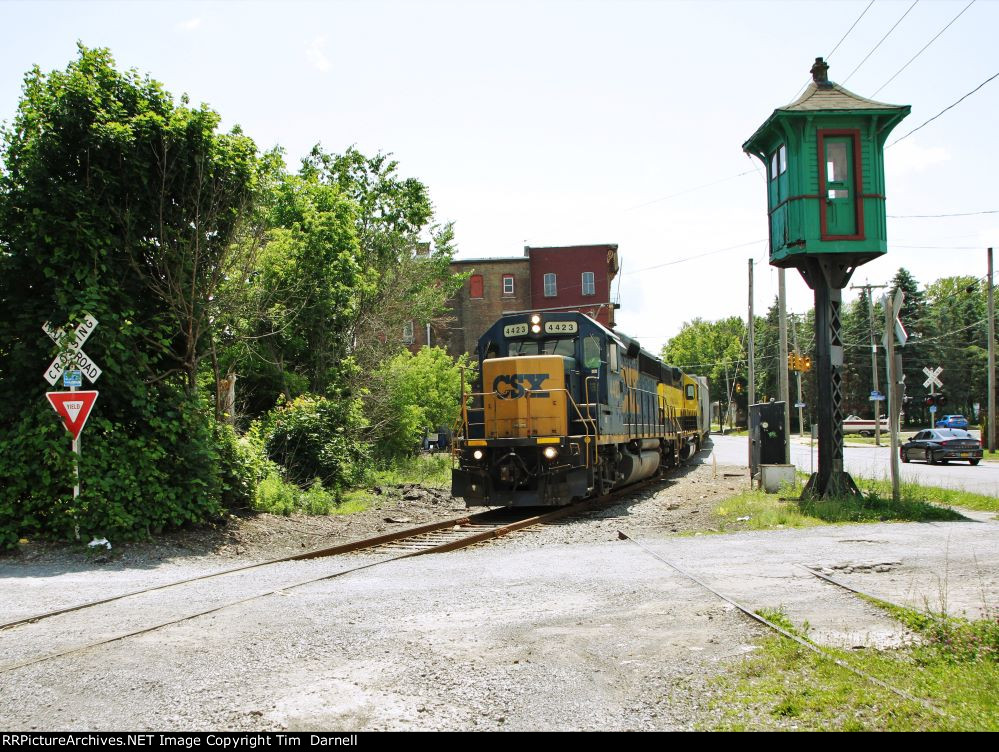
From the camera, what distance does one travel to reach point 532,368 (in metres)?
15.5

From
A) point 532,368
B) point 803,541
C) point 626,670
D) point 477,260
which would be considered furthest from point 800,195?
point 477,260

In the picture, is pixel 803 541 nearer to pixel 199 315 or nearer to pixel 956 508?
pixel 956 508

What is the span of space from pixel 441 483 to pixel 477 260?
35.4m

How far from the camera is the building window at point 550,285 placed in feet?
183

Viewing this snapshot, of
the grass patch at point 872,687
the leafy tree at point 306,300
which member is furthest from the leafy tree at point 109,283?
the grass patch at point 872,687

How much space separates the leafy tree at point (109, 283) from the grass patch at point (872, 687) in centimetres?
932

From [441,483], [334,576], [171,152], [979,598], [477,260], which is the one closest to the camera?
[979,598]

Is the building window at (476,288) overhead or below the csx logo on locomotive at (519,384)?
overhead

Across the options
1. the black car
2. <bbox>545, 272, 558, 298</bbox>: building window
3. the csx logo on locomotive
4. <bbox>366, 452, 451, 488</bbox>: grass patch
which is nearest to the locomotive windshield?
the csx logo on locomotive

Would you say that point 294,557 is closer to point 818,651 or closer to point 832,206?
point 818,651

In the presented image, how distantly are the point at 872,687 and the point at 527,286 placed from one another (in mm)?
52015

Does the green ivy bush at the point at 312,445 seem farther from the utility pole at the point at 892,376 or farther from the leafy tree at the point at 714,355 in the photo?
the leafy tree at the point at 714,355

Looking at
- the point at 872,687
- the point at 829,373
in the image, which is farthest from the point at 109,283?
the point at 829,373

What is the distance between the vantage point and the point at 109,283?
12.1 metres
